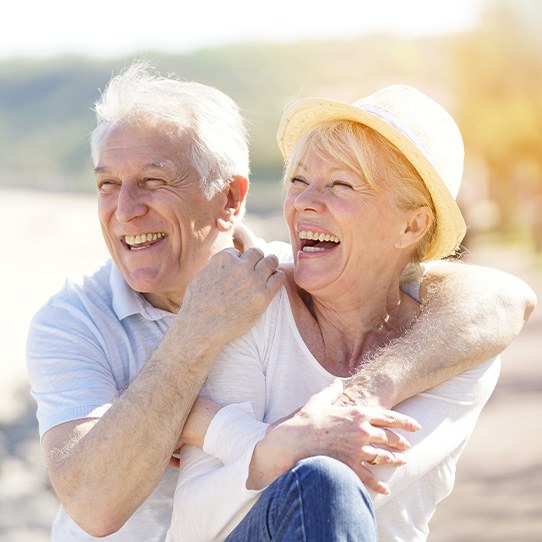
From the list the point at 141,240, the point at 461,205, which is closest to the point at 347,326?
the point at 141,240

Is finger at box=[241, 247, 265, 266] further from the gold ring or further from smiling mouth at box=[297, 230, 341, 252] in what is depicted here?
the gold ring

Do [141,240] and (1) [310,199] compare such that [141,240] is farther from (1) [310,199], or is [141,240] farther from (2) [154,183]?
(1) [310,199]

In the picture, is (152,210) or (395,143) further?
(152,210)

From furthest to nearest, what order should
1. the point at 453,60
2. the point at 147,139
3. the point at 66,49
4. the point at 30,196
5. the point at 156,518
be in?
the point at 66,49 < the point at 30,196 < the point at 453,60 < the point at 147,139 < the point at 156,518

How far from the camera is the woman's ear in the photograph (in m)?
2.84

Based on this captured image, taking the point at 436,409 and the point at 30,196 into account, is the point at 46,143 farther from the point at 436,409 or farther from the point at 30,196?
the point at 436,409

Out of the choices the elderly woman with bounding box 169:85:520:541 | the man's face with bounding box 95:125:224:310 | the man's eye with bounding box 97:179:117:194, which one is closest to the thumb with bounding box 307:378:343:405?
the elderly woman with bounding box 169:85:520:541

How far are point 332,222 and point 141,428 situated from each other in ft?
2.33

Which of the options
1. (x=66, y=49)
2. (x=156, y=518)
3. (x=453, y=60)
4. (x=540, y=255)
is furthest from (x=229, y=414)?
(x=66, y=49)

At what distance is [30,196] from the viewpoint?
2523 cm

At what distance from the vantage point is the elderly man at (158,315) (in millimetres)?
2455

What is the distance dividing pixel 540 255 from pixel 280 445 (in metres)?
14.2

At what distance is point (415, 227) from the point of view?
286 cm

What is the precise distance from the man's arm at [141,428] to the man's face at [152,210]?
34 cm
